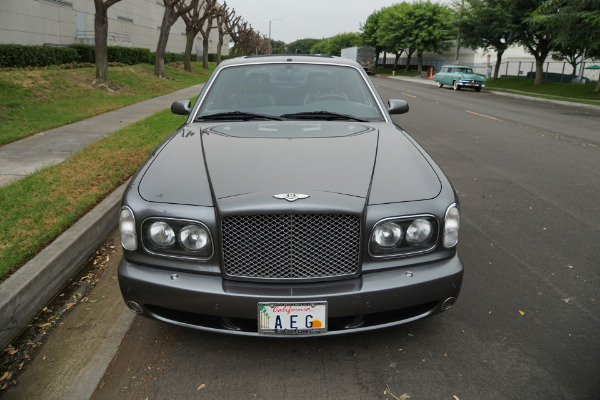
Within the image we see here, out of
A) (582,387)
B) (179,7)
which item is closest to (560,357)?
(582,387)

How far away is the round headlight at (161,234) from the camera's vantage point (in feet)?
8.00

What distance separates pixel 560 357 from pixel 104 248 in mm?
3679

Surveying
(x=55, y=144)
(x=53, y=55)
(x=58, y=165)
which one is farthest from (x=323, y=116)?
(x=53, y=55)

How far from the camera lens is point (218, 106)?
397 cm

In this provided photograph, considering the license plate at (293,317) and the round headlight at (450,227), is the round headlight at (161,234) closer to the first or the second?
the license plate at (293,317)

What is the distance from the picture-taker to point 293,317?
2.32 meters

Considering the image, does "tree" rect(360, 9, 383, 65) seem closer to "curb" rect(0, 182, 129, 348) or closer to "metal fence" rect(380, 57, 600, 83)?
"metal fence" rect(380, 57, 600, 83)

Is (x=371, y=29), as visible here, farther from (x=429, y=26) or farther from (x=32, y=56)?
(x=32, y=56)

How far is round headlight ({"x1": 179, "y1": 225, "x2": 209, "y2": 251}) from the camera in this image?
2.38 metres

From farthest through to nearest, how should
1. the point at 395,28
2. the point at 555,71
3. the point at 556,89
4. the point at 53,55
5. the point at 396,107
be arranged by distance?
the point at 395,28 → the point at 555,71 → the point at 556,89 → the point at 53,55 → the point at 396,107

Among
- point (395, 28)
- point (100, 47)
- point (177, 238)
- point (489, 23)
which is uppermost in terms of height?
point (395, 28)

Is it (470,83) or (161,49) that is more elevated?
(161,49)

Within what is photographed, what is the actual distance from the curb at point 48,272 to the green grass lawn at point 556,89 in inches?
939

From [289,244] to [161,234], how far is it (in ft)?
2.23
